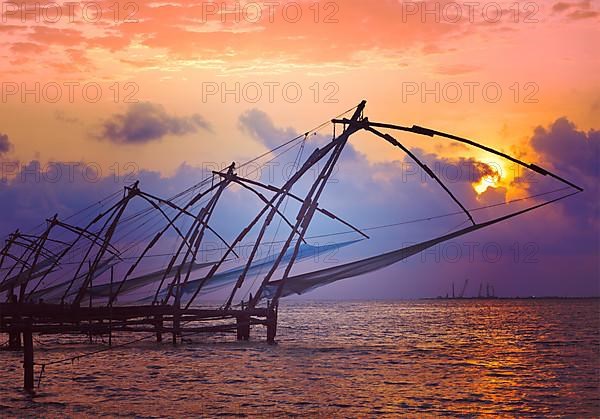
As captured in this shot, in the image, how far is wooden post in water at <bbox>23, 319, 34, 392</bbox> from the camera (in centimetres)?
1880

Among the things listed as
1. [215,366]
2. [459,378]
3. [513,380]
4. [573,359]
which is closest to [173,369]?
[215,366]

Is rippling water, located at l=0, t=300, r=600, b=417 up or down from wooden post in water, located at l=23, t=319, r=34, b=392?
down

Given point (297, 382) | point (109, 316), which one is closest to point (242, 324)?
point (109, 316)

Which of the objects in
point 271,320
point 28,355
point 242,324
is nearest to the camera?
point 28,355

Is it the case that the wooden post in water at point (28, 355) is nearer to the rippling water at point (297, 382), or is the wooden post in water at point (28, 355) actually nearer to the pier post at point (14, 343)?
the rippling water at point (297, 382)

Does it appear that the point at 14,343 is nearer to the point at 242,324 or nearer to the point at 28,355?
the point at 242,324

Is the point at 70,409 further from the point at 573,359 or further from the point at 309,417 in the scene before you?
the point at 573,359

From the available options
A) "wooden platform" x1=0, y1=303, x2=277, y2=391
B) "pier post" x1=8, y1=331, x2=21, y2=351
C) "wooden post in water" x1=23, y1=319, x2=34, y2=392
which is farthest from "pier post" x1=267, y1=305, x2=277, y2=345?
"wooden post in water" x1=23, y1=319, x2=34, y2=392

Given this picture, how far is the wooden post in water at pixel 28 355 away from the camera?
18797 mm

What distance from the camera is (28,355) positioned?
19703 millimetres

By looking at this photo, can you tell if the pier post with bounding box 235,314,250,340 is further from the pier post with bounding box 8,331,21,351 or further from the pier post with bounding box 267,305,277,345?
the pier post with bounding box 8,331,21,351

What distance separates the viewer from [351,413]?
1834 centimetres

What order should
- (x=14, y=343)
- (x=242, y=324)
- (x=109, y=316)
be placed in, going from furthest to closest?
(x=14, y=343), (x=242, y=324), (x=109, y=316)

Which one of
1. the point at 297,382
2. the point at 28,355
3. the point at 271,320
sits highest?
the point at 271,320
